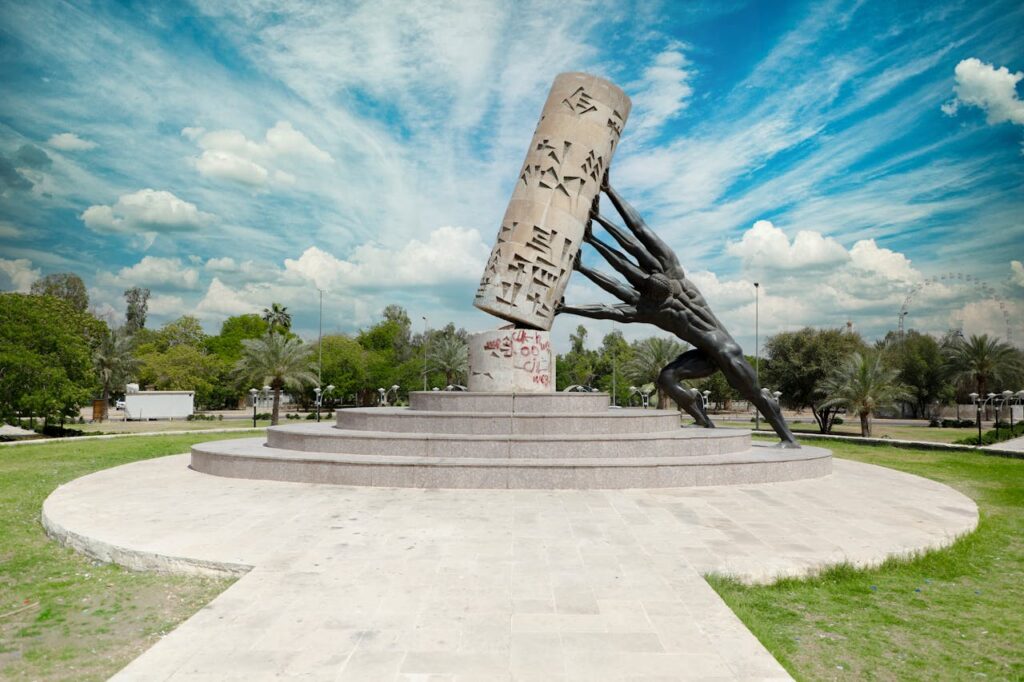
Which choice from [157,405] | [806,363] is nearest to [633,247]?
[806,363]

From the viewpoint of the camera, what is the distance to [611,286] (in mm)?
15719

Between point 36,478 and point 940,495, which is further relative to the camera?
point 36,478

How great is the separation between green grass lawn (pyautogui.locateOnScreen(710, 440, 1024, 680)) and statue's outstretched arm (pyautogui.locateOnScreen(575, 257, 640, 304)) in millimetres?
8941

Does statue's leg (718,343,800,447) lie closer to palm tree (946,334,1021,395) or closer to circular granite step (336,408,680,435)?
circular granite step (336,408,680,435)

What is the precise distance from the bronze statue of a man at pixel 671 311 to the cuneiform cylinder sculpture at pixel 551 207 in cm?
81

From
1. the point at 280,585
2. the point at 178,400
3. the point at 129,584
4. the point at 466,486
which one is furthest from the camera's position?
the point at 178,400

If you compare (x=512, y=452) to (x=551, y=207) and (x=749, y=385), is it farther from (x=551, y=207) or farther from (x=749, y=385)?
(x=551, y=207)

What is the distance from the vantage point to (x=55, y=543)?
7.80m

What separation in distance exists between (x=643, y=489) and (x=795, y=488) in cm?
285

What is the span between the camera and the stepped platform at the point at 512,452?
10.4 metres

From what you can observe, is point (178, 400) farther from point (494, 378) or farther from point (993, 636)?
point (993, 636)

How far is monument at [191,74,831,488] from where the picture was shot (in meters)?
10.8

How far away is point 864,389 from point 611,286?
73.4 ft

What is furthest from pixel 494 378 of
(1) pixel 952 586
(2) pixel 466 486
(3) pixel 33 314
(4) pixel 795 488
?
(3) pixel 33 314
